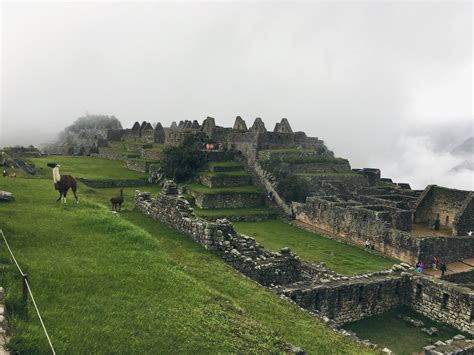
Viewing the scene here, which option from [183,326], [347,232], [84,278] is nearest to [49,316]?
[84,278]

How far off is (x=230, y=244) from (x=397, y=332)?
8505 millimetres

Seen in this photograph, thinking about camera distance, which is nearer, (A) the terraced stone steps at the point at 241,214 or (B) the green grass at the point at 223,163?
(A) the terraced stone steps at the point at 241,214

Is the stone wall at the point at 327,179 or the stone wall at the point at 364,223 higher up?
the stone wall at the point at 327,179

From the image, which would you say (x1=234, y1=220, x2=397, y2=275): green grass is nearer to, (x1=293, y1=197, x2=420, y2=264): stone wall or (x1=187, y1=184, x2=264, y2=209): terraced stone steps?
(x1=293, y1=197, x2=420, y2=264): stone wall

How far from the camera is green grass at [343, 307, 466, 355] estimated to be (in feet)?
58.1

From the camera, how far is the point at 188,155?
49188 millimetres

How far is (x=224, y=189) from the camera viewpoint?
45.0 metres

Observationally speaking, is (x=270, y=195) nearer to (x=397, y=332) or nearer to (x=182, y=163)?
(x=182, y=163)

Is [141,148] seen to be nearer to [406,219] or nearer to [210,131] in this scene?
[210,131]

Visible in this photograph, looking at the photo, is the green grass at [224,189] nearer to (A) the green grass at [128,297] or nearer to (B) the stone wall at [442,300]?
(B) the stone wall at [442,300]

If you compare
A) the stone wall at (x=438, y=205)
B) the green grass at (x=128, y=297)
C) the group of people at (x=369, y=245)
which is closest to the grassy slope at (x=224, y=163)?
the stone wall at (x=438, y=205)

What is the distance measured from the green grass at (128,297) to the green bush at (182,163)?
3266 cm

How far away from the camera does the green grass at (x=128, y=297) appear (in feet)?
26.2

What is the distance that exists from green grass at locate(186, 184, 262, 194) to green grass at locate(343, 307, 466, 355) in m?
24.9
